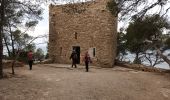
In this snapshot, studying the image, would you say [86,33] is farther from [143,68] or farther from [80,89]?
[80,89]

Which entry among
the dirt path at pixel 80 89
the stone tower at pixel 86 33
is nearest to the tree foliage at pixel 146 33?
the stone tower at pixel 86 33

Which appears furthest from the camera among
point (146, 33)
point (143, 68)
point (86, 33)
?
point (86, 33)

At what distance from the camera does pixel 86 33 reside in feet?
80.1

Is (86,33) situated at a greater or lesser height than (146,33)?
greater

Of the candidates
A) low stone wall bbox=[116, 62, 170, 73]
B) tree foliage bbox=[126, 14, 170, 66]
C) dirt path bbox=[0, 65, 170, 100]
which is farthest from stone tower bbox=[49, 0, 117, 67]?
dirt path bbox=[0, 65, 170, 100]

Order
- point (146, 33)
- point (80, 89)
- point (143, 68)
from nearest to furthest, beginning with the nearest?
point (80, 89) → point (146, 33) → point (143, 68)

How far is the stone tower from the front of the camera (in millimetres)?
23578

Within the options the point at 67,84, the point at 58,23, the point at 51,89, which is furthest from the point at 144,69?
the point at 51,89

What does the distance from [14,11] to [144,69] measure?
11.4 m

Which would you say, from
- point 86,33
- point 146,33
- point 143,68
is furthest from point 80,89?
point 86,33

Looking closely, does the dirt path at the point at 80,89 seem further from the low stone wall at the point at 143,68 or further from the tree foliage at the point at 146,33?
the low stone wall at the point at 143,68

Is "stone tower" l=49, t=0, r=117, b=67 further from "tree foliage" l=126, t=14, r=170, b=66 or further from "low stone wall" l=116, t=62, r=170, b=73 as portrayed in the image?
"tree foliage" l=126, t=14, r=170, b=66

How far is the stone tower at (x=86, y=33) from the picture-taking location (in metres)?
23.6

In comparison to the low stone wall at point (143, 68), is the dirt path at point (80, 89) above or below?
below
